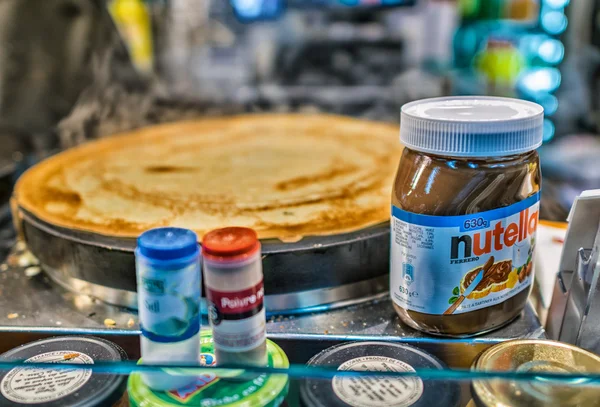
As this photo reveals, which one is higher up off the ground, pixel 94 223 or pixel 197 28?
pixel 197 28

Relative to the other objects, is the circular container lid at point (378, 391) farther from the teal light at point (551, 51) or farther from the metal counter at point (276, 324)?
the teal light at point (551, 51)

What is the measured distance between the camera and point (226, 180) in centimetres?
121

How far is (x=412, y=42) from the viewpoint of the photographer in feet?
8.27

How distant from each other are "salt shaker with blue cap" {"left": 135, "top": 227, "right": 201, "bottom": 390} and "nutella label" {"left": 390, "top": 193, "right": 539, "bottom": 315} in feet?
0.94

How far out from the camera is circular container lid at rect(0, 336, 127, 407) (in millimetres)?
611

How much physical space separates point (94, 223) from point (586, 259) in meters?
0.75

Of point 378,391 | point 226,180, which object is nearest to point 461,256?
point 378,391

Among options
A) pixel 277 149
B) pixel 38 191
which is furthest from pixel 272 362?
pixel 277 149

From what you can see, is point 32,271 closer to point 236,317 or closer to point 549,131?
point 236,317

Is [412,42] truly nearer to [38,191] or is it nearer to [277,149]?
[277,149]

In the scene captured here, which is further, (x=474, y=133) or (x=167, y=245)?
(x=474, y=133)

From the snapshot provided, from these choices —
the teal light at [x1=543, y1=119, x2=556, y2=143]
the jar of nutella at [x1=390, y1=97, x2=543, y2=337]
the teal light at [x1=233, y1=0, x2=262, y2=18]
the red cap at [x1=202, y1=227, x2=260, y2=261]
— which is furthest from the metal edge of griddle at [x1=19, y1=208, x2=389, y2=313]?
the teal light at [x1=543, y1=119, x2=556, y2=143]

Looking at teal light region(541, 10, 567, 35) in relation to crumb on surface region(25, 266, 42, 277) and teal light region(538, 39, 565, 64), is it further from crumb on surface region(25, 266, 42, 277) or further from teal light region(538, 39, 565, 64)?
crumb on surface region(25, 266, 42, 277)

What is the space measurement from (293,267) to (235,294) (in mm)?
290
